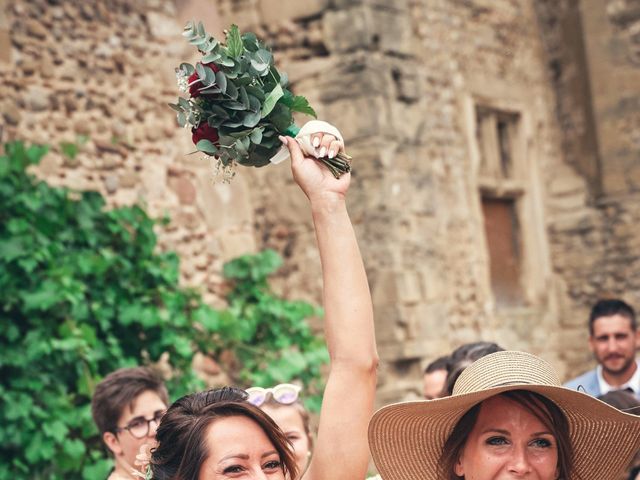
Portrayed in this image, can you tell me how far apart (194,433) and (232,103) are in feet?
2.62

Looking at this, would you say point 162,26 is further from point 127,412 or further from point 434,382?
point 127,412

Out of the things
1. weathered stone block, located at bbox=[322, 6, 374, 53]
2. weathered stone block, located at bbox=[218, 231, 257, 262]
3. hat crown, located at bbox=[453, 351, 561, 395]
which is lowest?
hat crown, located at bbox=[453, 351, 561, 395]

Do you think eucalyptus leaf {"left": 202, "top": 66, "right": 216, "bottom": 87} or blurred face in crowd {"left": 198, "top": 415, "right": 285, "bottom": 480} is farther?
eucalyptus leaf {"left": 202, "top": 66, "right": 216, "bottom": 87}

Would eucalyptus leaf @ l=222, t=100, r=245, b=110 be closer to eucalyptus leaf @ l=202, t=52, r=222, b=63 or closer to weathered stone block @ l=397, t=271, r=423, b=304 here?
eucalyptus leaf @ l=202, t=52, r=222, b=63

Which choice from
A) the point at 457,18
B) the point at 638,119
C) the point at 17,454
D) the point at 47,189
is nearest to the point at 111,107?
the point at 47,189

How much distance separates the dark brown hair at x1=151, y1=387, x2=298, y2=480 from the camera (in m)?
2.53

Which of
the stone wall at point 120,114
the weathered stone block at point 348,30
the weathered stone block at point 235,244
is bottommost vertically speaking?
the weathered stone block at point 235,244

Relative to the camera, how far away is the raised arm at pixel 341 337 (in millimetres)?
2514

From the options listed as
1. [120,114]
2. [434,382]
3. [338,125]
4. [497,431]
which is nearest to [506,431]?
[497,431]

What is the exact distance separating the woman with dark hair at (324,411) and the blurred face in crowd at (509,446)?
33 centimetres

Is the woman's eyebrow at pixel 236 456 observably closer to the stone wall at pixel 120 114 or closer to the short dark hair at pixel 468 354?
the short dark hair at pixel 468 354

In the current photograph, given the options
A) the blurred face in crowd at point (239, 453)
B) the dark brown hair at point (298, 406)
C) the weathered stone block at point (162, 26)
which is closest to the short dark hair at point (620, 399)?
the dark brown hair at point (298, 406)

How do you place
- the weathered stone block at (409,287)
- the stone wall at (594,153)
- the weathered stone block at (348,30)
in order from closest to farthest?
the weathered stone block at (409,287)
the weathered stone block at (348,30)
the stone wall at (594,153)

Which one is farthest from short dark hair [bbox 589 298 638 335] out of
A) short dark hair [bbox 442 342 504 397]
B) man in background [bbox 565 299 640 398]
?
short dark hair [bbox 442 342 504 397]
